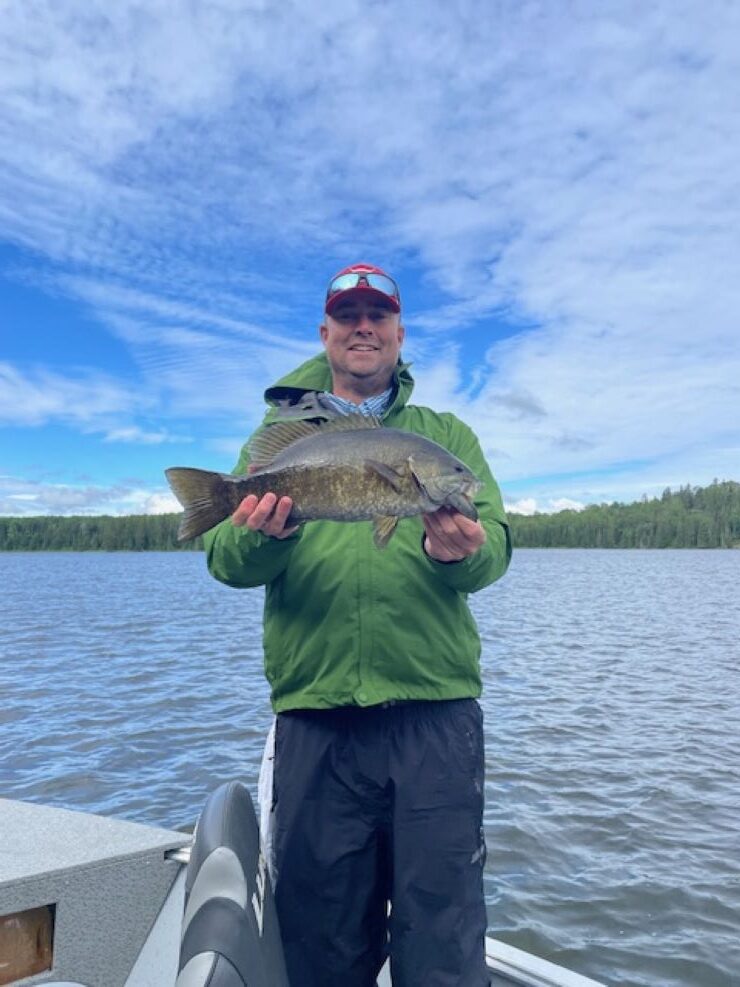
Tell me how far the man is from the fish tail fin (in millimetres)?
93

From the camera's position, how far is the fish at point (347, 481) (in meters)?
3.65

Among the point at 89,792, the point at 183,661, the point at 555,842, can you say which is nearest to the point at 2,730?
the point at 89,792

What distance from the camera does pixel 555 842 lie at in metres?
9.69

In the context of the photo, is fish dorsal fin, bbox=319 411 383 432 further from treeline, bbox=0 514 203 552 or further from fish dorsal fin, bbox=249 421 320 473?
treeline, bbox=0 514 203 552

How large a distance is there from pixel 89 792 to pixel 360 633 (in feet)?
31.3

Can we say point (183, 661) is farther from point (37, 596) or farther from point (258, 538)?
point (37, 596)

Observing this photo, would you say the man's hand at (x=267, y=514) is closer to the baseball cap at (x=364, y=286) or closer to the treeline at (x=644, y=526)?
the baseball cap at (x=364, y=286)

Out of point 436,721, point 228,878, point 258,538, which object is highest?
point 258,538

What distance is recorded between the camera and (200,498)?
12.5 ft

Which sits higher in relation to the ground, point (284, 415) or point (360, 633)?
point (284, 415)

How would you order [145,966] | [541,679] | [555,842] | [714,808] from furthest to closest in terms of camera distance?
[541,679], [714,808], [555,842], [145,966]

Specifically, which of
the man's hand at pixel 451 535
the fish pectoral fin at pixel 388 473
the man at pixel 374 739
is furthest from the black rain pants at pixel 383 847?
the fish pectoral fin at pixel 388 473

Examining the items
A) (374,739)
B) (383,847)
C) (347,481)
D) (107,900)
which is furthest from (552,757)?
(347,481)

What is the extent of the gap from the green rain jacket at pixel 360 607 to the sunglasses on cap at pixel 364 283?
1.13m
